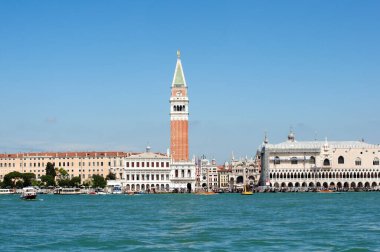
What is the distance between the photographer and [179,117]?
110500mm

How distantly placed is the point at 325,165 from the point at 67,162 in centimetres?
4088

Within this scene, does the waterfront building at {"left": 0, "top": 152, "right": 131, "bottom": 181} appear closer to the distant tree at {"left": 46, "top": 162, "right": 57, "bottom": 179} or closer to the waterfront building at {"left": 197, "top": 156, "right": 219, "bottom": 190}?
the distant tree at {"left": 46, "top": 162, "right": 57, "bottom": 179}

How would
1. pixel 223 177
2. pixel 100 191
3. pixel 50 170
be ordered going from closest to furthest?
pixel 100 191 → pixel 50 170 → pixel 223 177

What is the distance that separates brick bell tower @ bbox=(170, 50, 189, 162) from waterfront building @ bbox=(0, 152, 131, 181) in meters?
19.6

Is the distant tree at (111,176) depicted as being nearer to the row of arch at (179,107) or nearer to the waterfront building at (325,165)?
the row of arch at (179,107)

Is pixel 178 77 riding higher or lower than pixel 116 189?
higher

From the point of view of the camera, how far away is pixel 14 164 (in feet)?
430

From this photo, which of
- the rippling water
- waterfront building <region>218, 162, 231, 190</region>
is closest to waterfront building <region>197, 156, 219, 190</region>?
waterfront building <region>218, 162, 231, 190</region>

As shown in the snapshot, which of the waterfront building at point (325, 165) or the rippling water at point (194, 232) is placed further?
the waterfront building at point (325, 165)

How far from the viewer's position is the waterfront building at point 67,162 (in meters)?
128

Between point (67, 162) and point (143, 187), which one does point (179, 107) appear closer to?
point (143, 187)

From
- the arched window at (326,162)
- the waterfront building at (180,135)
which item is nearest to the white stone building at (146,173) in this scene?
the waterfront building at (180,135)

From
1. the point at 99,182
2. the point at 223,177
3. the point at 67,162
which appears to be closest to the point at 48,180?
the point at 99,182

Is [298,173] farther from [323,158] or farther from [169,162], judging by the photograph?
[169,162]
